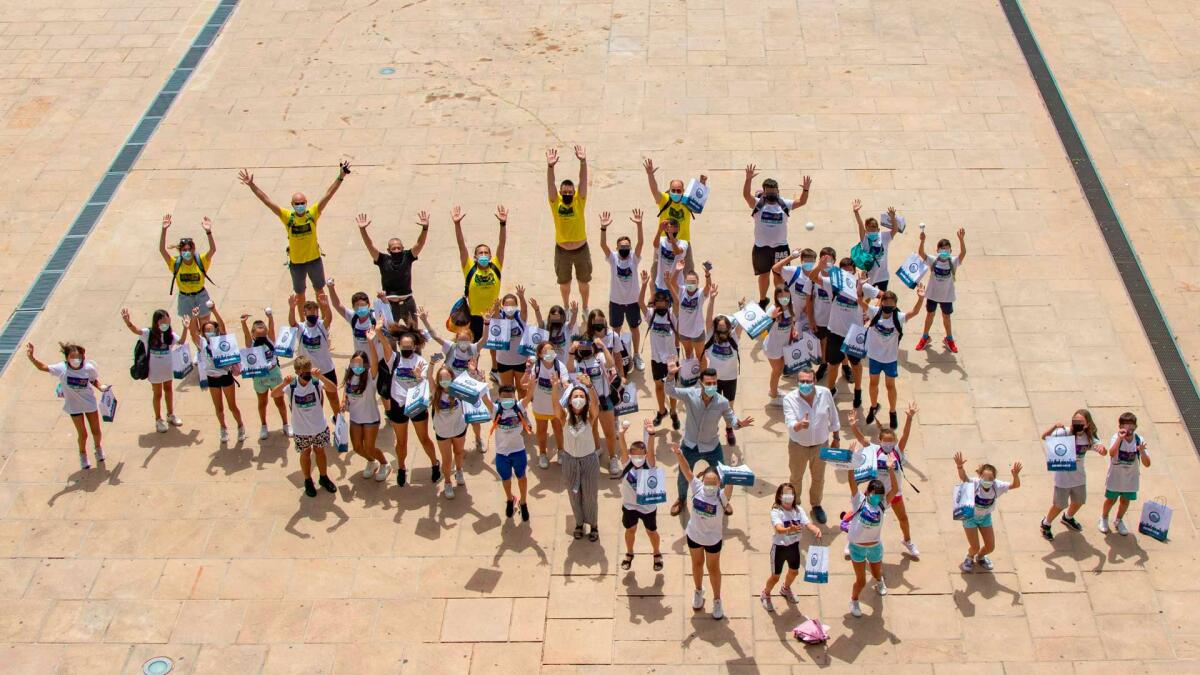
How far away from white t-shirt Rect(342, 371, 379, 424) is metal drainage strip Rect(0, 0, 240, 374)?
5.14m

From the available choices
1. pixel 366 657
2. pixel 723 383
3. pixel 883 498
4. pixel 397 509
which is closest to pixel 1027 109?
pixel 723 383

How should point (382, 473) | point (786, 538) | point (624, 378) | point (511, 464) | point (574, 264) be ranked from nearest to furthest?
point (786, 538)
point (511, 464)
point (624, 378)
point (382, 473)
point (574, 264)

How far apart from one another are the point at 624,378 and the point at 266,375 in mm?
3804

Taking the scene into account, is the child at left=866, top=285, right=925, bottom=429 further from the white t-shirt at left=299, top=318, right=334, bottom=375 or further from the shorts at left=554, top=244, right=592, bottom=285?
the white t-shirt at left=299, top=318, right=334, bottom=375

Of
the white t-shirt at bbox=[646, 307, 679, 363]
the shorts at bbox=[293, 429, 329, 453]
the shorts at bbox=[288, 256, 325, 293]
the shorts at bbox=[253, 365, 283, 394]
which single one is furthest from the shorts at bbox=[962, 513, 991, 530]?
the shorts at bbox=[288, 256, 325, 293]

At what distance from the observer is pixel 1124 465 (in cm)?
1211

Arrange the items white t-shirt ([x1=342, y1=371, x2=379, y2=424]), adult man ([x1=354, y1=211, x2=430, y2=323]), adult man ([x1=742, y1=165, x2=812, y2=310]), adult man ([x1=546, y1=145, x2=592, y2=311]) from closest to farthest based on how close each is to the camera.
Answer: white t-shirt ([x1=342, y1=371, x2=379, y2=424]), adult man ([x1=354, y1=211, x2=430, y2=323]), adult man ([x1=546, y1=145, x2=592, y2=311]), adult man ([x1=742, y1=165, x2=812, y2=310])

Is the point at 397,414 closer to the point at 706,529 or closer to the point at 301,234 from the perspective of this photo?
the point at 301,234

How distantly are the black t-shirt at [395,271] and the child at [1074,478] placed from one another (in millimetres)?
7135

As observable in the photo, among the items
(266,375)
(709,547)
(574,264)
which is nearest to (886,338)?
(709,547)

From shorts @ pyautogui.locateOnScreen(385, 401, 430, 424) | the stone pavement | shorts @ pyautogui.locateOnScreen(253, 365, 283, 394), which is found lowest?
the stone pavement

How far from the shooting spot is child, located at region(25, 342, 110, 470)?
13.3 meters

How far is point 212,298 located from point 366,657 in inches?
262

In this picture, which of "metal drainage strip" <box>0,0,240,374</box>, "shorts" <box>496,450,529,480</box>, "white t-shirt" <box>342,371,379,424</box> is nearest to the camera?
"shorts" <box>496,450,529,480</box>
